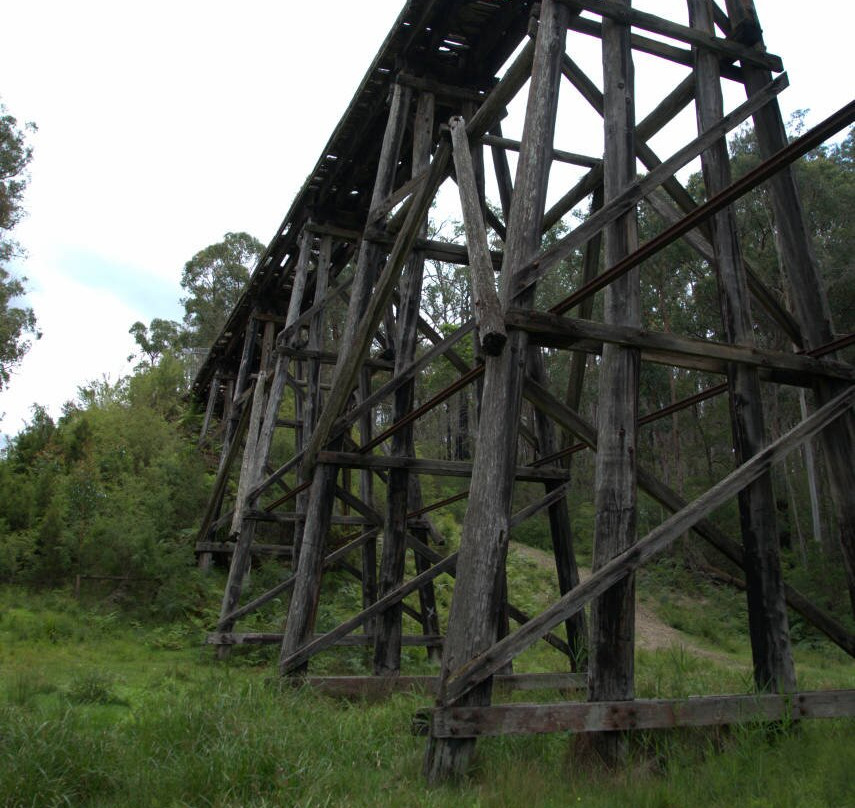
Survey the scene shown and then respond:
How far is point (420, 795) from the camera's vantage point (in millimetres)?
2951

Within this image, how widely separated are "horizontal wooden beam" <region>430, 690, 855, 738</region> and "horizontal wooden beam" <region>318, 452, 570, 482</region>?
2.38 metres

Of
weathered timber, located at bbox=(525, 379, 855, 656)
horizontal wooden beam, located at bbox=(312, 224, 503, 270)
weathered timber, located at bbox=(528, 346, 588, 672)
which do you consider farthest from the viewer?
horizontal wooden beam, located at bbox=(312, 224, 503, 270)

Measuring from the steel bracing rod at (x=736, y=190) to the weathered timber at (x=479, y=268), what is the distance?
0.86 ft

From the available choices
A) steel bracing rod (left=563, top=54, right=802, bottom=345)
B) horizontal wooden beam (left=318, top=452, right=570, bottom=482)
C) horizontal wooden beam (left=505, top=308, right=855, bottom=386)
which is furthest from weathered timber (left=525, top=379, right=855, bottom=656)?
horizontal wooden beam (left=318, top=452, right=570, bottom=482)

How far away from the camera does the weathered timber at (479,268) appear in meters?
3.56

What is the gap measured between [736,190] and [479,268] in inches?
49.5

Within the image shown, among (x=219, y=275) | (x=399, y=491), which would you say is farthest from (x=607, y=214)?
(x=219, y=275)

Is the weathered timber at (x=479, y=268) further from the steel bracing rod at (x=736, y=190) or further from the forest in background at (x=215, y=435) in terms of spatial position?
the forest in background at (x=215, y=435)

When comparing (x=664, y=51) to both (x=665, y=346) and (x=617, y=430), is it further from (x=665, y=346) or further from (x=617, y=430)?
(x=617, y=430)

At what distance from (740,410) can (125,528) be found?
29.5ft

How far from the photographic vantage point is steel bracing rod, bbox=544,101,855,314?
3.01 meters

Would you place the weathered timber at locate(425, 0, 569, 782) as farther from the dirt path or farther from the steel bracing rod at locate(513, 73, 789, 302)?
the dirt path

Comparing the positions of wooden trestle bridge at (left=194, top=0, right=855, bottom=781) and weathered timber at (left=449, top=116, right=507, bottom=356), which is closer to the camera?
wooden trestle bridge at (left=194, top=0, right=855, bottom=781)

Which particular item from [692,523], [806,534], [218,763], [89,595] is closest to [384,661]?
[218,763]
